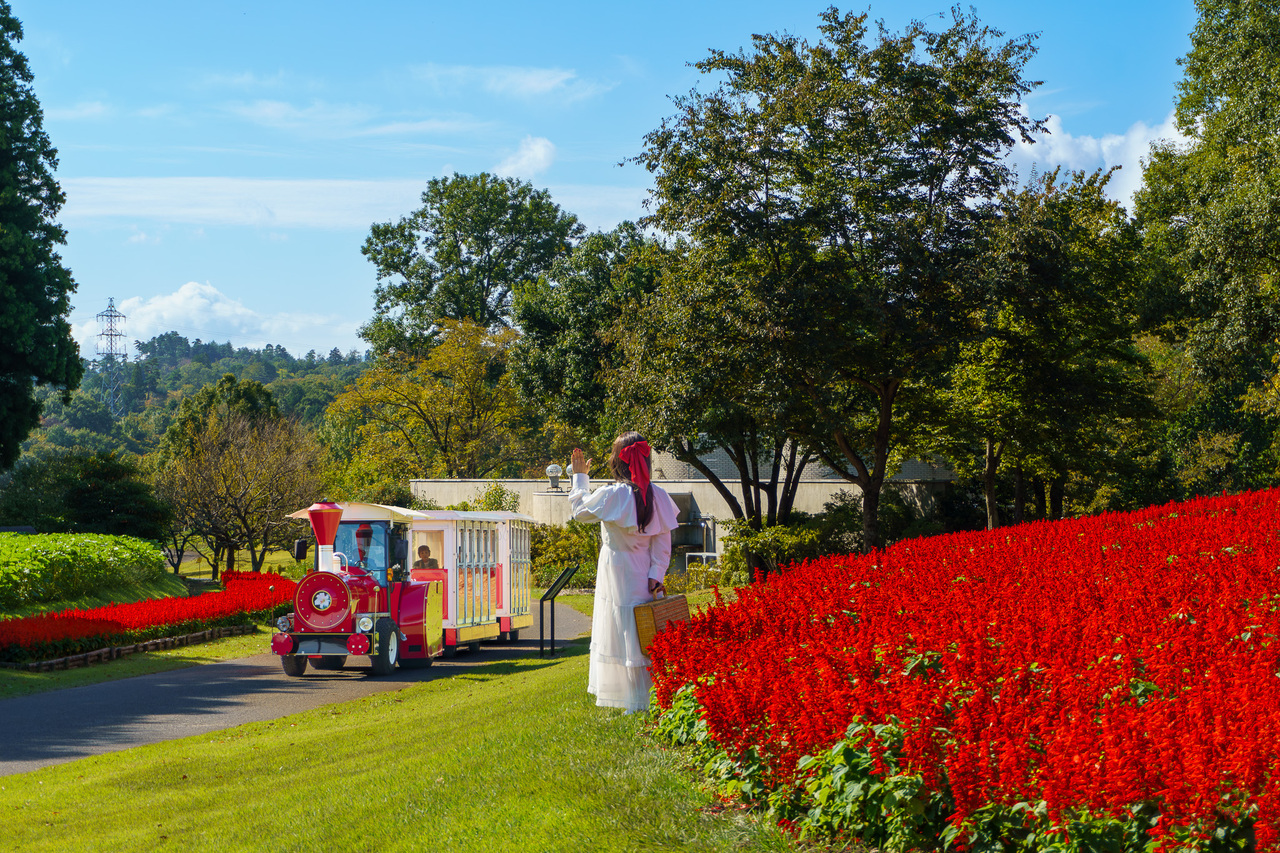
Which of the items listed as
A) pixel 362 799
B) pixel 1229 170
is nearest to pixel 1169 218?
pixel 1229 170

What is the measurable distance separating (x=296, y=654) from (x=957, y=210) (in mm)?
14858

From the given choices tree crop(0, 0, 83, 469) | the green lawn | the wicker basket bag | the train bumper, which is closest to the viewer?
the wicker basket bag

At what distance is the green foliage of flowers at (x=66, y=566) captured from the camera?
19359mm

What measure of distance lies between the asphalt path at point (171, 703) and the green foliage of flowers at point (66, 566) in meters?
4.56

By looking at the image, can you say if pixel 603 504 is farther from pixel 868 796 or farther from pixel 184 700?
pixel 184 700

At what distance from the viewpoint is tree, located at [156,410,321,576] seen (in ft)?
102

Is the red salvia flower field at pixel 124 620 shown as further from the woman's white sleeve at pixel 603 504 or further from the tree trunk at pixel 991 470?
the tree trunk at pixel 991 470

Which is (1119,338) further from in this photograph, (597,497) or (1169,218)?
(597,497)

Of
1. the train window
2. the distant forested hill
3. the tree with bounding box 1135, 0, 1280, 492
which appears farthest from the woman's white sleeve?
the distant forested hill

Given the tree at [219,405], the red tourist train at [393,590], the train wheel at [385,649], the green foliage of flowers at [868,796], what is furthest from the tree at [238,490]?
the green foliage of flowers at [868,796]

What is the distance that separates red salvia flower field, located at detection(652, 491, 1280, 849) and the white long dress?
623mm

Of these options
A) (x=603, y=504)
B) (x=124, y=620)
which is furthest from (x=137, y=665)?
(x=603, y=504)

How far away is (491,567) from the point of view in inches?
747

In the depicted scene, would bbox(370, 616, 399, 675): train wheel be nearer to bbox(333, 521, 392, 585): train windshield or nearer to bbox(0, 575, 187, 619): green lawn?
bbox(333, 521, 392, 585): train windshield
